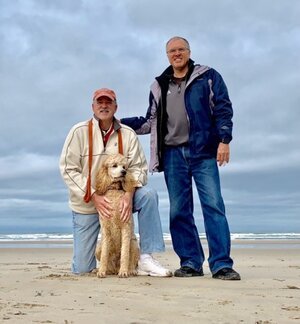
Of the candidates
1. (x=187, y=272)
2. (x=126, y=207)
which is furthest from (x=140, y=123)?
(x=187, y=272)

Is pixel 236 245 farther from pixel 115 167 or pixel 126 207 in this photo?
pixel 115 167

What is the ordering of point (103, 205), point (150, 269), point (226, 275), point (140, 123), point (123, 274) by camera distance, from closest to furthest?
point (226, 275) < point (123, 274) < point (103, 205) < point (150, 269) < point (140, 123)

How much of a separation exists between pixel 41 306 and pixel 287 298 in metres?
1.91

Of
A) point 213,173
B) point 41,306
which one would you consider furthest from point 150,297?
point 213,173

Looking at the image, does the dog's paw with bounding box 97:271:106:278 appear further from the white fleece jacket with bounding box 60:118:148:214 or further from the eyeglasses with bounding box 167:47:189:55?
the eyeglasses with bounding box 167:47:189:55

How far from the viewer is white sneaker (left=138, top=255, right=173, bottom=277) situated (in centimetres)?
573

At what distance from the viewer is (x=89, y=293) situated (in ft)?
14.3

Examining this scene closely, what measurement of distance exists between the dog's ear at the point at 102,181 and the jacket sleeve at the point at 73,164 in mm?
186

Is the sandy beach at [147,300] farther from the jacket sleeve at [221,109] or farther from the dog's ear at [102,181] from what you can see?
the jacket sleeve at [221,109]

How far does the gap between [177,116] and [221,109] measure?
0.51 meters

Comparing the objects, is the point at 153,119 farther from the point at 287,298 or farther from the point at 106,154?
the point at 287,298

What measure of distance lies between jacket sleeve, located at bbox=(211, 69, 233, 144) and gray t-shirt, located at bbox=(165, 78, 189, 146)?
34cm

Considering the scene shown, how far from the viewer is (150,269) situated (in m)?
5.83

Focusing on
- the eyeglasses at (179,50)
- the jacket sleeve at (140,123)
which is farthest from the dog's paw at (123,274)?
the eyeglasses at (179,50)
